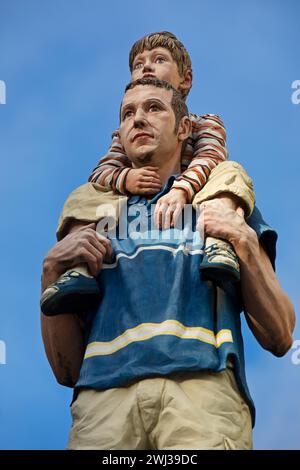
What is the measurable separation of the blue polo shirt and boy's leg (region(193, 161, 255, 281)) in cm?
20

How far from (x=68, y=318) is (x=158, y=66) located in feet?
10.8

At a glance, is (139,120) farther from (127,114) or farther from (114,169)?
(114,169)

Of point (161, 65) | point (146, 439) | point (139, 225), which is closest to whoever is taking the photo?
point (146, 439)

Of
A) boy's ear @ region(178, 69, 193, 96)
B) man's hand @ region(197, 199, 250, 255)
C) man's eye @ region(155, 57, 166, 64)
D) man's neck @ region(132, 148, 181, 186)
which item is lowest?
man's hand @ region(197, 199, 250, 255)

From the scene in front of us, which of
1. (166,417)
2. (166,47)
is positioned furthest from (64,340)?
(166,47)

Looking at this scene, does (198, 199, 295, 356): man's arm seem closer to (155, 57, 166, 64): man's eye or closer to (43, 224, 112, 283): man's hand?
(43, 224, 112, 283): man's hand

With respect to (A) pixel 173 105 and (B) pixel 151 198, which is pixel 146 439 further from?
(A) pixel 173 105

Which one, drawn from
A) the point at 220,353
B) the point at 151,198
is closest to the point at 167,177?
the point at 151,198

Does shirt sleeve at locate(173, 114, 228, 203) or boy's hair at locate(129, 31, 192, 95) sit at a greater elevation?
boy's hair at locate(129, 31, 192, 95)

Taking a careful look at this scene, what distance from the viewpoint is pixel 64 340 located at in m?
10.1

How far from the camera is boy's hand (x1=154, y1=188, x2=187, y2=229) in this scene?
401 inches

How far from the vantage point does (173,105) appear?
11.1 meters

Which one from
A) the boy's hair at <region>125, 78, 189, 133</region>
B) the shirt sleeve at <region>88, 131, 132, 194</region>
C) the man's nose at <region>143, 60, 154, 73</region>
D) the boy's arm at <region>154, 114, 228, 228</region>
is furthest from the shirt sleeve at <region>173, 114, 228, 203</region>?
the man's nose at <region>143, 60, 154, 73</region>

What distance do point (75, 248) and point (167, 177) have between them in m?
1.41
